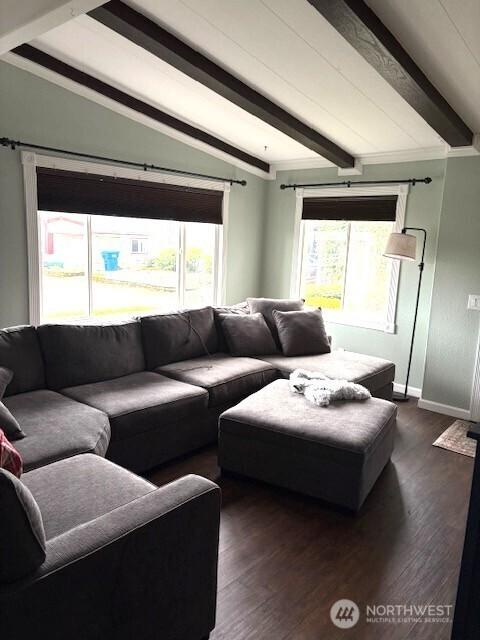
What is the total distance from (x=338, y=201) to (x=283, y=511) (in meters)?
3.34

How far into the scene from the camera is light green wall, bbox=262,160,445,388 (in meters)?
4.38

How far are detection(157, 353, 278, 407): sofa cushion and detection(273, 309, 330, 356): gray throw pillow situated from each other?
1.34ft

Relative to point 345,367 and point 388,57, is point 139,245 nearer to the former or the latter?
point 345,367

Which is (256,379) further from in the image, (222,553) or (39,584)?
(39,584)

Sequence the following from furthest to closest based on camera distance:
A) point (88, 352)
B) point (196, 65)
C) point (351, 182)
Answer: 1. point (351, 182)
2. point (88, 352)
3. point (196, 65)

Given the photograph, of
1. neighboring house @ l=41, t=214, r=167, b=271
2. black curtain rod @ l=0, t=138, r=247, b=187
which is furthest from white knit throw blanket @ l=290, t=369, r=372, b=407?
black curtain rod @ l=0, t=138, r=247, b=187

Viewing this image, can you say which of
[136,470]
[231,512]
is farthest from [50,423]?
[231,512]

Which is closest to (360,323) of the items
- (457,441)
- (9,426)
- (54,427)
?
(457,441)

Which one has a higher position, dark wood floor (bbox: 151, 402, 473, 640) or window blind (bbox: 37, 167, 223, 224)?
window blind (bbox: 37, 167, 223, 224)

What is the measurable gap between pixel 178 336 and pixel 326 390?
133cm

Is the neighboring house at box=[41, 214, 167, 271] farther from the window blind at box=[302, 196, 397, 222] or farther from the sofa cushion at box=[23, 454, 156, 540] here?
the sofa cushion at box=[23, 454, 156, 540]

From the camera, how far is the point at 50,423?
2.47 m

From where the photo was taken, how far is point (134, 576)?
1.44 m

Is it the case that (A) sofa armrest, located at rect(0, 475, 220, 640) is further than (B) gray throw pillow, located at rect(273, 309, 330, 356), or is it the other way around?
(B) gray throw pillow, located at rect(273, 309, 330, 356)
